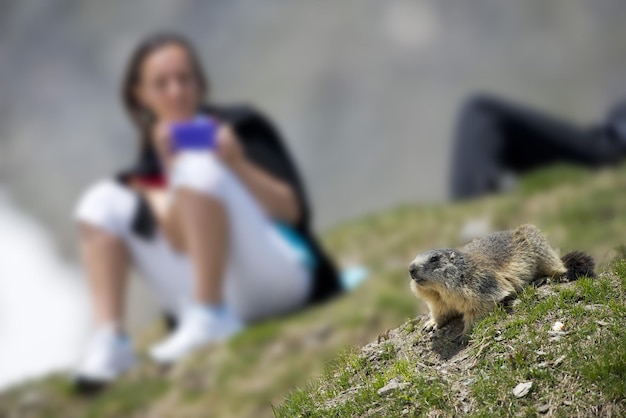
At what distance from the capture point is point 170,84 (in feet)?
40.4

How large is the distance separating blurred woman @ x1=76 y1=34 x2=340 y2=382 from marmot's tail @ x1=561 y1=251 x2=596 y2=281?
702 cm

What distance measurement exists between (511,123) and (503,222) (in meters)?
2.98

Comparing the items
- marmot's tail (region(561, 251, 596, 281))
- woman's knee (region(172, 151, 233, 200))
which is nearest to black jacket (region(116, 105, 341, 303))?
woman's knee (region(172, 151, 233, 200))

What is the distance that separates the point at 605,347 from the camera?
4262mm

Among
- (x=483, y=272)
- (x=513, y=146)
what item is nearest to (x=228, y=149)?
(x=513, y=146)

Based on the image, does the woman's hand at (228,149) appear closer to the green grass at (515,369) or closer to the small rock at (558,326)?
the green grass at (515,369)

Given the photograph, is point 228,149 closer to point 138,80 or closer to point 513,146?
point 138,80

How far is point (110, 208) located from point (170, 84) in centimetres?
204

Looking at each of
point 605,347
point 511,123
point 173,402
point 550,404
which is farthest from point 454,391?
point 511,123

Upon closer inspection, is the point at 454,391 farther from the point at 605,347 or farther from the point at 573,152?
the point at 573,152

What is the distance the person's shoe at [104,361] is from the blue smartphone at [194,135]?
3.00 meters

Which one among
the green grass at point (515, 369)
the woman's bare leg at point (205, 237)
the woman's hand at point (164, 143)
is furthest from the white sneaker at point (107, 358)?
the green grass at point (515, 369)

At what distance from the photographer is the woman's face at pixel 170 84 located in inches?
485

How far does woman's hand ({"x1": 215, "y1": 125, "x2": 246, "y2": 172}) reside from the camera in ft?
37.7
